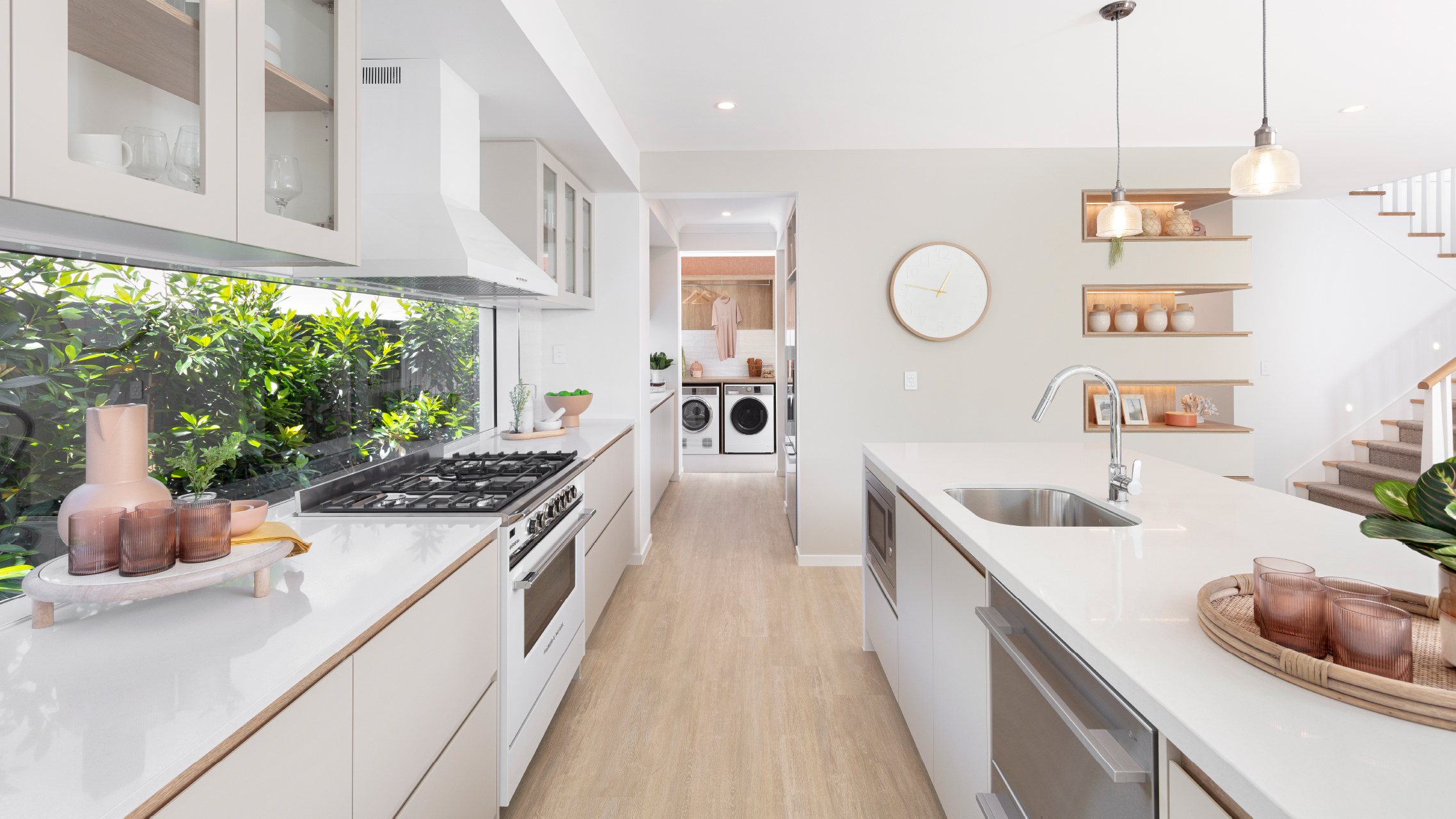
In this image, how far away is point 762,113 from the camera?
10.9 ft

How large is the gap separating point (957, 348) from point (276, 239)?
3.48 meters

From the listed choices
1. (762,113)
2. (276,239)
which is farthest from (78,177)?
(762,113)

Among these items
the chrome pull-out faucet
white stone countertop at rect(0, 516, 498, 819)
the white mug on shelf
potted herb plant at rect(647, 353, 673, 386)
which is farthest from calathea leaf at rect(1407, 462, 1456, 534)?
potted herb plant at rect(647, 353, 673, 386)

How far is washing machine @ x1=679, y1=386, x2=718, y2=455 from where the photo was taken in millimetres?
6734

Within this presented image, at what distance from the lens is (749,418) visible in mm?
6809

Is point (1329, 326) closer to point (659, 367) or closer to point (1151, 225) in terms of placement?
point (1151, 225)

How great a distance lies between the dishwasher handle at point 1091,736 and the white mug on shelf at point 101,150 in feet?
4.89

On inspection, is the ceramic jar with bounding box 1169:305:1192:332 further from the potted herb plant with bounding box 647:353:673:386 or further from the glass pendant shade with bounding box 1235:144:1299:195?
the potted herb plant with bounding box 647:353:673:386

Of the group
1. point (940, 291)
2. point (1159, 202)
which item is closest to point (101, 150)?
point (940, 291)

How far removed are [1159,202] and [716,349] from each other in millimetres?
4580

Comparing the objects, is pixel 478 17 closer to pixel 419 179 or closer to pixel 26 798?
pixel 419 179

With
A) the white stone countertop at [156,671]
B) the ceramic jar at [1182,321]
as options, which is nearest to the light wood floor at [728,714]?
the white stone countertop at [156,671]

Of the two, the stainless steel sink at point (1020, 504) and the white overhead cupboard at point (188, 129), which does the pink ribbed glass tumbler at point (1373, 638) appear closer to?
the stainless steel sink at point (1020, 504)

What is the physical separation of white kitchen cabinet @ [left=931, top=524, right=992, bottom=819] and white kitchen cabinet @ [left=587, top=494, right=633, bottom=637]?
57.2 inches
